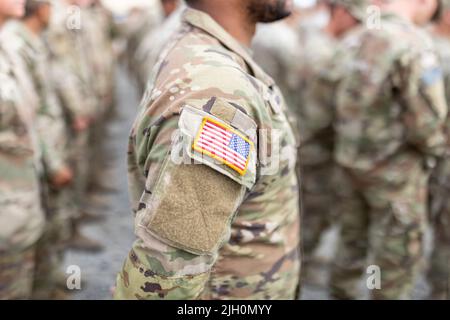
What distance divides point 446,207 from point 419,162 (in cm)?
56

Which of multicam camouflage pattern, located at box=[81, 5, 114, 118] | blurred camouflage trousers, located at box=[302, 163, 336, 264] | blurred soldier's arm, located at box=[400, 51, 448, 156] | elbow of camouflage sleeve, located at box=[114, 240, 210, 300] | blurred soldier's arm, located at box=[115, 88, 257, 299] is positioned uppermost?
multicam camouflage pattern, located at box=[81, 5, 114, 118]

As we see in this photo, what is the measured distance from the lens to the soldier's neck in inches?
55.9

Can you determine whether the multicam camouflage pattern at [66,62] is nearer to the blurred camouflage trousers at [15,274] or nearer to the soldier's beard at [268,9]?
the blurred camouflage trousers at [15,274]

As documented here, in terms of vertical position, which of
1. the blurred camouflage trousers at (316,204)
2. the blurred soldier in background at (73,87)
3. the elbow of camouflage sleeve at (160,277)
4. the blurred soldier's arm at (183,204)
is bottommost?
the elbow of camouflage sleeve at (160,277)

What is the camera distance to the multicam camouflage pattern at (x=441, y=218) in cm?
313

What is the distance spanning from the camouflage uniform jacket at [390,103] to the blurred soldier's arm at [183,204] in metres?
1.66

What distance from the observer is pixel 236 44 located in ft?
4.58

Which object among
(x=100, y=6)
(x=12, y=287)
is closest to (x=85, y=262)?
(x=12, y=287)

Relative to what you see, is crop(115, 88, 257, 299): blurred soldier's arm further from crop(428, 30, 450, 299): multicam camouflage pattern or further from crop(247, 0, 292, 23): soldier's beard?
crop(428, 30, 450, 299): multicam camouflage pattern

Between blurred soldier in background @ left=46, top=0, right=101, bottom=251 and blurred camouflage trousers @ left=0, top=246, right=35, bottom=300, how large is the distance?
1536mm

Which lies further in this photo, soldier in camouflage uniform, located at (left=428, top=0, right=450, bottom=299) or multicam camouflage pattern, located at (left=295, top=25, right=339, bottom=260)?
multicam camouflage pattern, located at (left=295, top=25, right=339, bottom=260)

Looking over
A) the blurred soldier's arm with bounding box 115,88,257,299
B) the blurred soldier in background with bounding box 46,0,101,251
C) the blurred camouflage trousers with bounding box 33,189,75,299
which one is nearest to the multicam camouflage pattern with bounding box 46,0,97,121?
the blurred soldier in background with bounding box 46,0,101,251

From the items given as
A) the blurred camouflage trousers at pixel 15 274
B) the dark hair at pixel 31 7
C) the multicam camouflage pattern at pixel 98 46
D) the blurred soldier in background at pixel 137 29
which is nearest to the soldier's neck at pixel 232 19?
the blurred camouflage trousers at pixel 15 274

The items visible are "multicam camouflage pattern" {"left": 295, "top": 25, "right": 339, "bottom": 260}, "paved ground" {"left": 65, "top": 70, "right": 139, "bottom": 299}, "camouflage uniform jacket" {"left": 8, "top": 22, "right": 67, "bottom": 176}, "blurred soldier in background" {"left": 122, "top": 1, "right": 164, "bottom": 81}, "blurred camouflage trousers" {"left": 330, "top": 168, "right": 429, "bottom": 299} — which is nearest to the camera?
"blurred camouflage trousers" {"left": 330, "top": 168, "right": 429, "bottom": 299}
